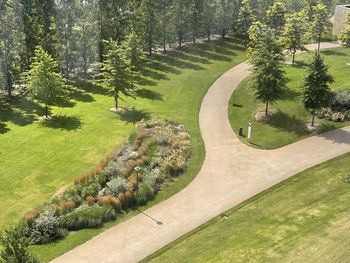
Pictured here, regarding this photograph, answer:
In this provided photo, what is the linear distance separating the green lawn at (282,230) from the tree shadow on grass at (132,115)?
18160 mm

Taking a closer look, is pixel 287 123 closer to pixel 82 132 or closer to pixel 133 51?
pixel 82 132

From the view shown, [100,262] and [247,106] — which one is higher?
[247,106]

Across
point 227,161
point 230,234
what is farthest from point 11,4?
point 230,234

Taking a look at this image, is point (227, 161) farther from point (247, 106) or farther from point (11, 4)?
point (11, 4)

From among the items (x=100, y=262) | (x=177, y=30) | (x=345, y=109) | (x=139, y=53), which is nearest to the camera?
(x=100, y=262)

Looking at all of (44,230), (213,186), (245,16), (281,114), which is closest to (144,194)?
(213,186)

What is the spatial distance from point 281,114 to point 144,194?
64.7ft

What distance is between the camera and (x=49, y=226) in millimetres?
27359

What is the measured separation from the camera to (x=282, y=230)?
26922 mm

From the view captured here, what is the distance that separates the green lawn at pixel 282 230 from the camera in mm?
24562

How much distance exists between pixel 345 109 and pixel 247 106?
937cm

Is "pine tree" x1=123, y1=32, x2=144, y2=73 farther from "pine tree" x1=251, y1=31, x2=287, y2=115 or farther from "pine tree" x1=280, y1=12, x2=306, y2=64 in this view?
"pine tree" x1=280, y1=12, x2=306, y2=64

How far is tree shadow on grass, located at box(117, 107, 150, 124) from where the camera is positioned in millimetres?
46344

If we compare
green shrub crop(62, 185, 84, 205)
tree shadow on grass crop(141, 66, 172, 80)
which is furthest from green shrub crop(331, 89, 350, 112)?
green shrub crop(62, 185, 84, 205)
